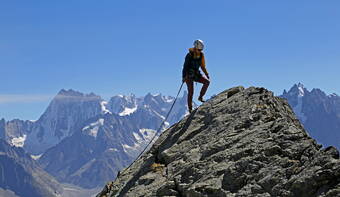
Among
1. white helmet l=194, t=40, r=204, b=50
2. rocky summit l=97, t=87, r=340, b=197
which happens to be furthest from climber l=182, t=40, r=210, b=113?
rocky summit l=97, t=87, r=340, b=197

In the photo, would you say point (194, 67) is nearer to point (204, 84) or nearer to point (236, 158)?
point (204, 84)

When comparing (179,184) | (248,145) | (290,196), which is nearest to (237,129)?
(248,145)

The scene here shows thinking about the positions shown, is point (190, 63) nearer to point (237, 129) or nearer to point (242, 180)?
point (237, 129)

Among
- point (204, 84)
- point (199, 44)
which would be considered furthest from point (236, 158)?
point (204, 84)

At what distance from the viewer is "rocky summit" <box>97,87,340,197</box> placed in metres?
12.7

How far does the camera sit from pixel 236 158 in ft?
50.3

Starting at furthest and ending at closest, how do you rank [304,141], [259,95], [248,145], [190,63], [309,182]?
[190,63], [259,95], [248,145], [304,141], [309,182]

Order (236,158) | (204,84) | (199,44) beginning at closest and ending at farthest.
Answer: (236,158) < (199,44) < (204,84)

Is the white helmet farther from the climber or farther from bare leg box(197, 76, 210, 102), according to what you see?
bare leg box(197, 76, 210, 102)

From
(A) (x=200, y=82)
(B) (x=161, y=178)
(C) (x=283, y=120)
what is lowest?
(B) (x=161, y=178)

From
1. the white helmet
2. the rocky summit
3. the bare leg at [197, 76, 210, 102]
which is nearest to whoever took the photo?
the rocky summit

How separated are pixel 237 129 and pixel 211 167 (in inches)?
85.1

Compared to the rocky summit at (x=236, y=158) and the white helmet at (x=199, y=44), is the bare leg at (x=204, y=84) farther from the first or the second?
the white helmet at (x=199, y=44)

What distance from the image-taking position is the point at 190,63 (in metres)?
22.3
